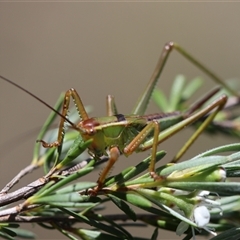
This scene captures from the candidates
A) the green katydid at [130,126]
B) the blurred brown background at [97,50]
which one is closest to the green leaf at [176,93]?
the green katydid at [130,126]

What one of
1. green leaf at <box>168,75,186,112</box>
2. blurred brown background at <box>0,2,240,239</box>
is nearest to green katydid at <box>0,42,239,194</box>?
green leaf at <box>168,75,186,112</box>

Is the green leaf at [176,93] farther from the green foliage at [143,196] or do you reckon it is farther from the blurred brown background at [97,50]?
the blurred brown background at [97,50]

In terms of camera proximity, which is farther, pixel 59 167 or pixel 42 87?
pixel 42 87

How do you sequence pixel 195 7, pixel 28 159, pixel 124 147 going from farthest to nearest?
pixel 195 7 → pixel 28 159 → pixel 124 147

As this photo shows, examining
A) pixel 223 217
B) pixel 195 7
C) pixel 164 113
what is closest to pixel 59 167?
pixel 223 217

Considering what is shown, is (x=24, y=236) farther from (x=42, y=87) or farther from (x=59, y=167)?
(x=42, y=87)
